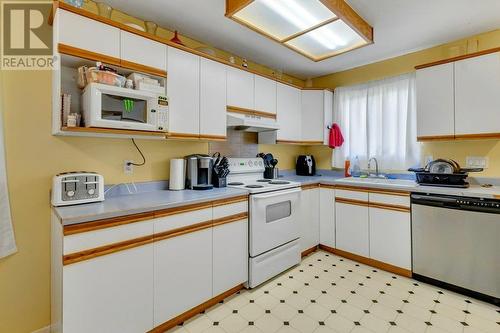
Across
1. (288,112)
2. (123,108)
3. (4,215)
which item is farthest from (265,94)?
(4,215)

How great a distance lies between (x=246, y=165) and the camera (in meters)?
3.00

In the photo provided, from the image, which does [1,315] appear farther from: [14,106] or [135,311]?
[14,106]

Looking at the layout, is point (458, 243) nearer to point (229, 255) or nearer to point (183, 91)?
point (229, 255)

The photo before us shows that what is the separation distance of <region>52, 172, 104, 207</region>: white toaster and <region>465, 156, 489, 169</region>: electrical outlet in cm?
351

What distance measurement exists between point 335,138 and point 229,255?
7.72 feet

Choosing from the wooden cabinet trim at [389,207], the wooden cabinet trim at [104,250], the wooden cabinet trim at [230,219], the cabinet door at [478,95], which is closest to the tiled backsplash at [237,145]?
the wooden cabinet trim at [230,219]

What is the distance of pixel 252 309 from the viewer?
6.45 feet

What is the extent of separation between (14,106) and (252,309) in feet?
7.45

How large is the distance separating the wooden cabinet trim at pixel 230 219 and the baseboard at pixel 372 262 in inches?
59.6

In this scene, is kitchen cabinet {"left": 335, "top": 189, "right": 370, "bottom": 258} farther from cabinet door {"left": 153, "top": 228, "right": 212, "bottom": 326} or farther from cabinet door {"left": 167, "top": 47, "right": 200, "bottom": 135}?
cabinet door {"left": 167, "top": 47, "right": 200, "bottom": 135}

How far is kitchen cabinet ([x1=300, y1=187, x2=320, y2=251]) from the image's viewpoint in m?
2.91

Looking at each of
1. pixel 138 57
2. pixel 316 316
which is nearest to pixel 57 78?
pixel 138 57

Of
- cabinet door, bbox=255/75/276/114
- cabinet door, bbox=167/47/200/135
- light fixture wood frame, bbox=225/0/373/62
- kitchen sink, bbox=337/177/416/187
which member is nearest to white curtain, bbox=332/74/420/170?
kitchen sink, bbox=337/177/416/187

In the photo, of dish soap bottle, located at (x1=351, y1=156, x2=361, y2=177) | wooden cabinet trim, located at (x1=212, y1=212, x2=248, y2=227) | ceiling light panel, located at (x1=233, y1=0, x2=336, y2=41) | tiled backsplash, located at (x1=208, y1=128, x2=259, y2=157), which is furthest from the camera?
dish soap bottle, located at (x1=351, y1=156, x2=361, y2=177)
